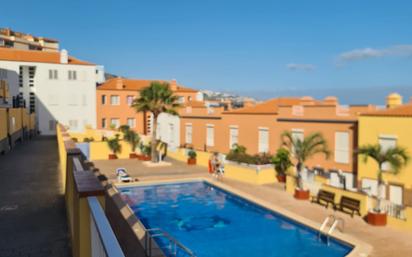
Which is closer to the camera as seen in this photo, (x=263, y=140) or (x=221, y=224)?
(x=221, y=224)

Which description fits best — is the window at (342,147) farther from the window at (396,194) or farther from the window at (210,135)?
the window at (210,135)

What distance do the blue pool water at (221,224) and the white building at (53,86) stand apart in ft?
85.4

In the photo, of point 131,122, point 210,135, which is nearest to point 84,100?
point 131,122

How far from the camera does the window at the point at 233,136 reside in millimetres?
32003

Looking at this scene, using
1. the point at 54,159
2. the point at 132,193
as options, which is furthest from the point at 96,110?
the point at 54,159

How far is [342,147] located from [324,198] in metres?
5.56

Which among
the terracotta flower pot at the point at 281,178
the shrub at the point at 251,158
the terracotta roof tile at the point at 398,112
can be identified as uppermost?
the terracotta roof tile at the point at 398,112

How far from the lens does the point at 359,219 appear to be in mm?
16156

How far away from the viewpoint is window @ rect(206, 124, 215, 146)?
35312 mm

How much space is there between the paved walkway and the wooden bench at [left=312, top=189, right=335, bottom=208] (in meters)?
12.3

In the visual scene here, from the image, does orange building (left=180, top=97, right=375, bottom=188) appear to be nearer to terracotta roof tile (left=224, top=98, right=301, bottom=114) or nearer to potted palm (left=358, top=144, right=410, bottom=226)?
terracotta roof tile (left=224, top=98, right=301, bottom=114)

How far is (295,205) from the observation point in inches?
730

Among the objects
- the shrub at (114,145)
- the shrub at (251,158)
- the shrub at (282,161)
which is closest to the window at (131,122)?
the shrub at (114,145)

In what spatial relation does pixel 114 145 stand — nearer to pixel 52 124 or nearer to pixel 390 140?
pixel 52 124
